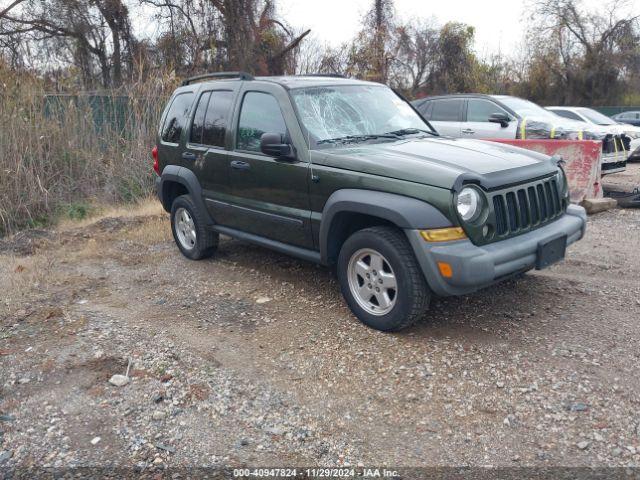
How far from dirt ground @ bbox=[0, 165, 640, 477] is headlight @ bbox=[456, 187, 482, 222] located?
2.96 feet

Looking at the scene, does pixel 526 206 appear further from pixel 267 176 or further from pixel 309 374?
pixel 267 176

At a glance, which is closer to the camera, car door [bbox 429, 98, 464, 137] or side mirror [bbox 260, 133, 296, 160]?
side mirror [bbox 260, 133, 296, 160]

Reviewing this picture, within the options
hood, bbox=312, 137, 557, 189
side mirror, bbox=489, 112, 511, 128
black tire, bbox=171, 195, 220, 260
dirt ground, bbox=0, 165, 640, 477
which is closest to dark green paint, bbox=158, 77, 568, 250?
hood, bbox=312, 137, 557, 189

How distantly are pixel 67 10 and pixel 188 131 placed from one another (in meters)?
13.5

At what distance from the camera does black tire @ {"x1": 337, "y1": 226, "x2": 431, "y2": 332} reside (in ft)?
12.3

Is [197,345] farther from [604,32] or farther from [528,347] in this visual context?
[604,32]

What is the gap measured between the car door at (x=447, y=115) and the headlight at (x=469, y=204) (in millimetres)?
6956

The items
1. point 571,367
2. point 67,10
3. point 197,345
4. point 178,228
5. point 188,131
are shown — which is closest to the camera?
point 571,367

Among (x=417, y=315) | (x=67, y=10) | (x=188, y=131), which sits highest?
(x=67, y=10)

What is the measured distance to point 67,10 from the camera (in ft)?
54.1

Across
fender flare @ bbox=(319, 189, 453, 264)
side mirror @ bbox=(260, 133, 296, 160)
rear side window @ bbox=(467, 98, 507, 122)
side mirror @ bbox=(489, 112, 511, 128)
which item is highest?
rear side window @ bbox=(467, 98, 507, 122)

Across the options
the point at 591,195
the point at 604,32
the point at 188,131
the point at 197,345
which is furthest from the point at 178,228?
the point at 604,32

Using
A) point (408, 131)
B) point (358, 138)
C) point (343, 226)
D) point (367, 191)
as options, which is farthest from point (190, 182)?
point (367, 191)

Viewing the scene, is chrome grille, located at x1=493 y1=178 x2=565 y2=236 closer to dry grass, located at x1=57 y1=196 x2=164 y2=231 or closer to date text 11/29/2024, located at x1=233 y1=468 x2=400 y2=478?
date text 11/29/2024, located at x1=233 y1=468 x2=400 y2=478
